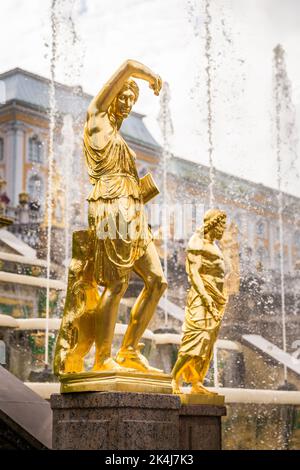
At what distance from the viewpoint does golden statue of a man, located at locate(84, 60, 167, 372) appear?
571 centimetres

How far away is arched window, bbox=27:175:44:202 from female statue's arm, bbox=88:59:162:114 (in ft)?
67.2

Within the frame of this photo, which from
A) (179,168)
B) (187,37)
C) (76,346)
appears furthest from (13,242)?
(76,346)

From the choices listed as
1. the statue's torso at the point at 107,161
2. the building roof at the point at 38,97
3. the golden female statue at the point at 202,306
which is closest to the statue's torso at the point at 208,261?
A: the golden female statue at the point at 202,306

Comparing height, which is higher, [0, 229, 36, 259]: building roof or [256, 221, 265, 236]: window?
[256, 221, 265, 236]: window

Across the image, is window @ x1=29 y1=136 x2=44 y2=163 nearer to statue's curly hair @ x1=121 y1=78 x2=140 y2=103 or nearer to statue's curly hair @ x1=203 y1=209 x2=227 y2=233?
statue's curly hair @ x1=203 y1=209 x2=227 y2=233

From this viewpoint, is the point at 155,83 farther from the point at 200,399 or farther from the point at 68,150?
the point at 68,150

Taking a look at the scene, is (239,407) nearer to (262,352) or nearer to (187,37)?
(262,352)

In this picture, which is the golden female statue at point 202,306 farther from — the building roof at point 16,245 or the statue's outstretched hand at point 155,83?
the building roof at point 16,245

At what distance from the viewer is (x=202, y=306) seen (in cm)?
687

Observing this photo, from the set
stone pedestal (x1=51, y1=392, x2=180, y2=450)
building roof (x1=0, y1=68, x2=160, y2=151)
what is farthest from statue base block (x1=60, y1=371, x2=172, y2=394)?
building roof (x1=0, y1=68, x2=160, y2=151)

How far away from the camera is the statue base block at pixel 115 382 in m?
5.43

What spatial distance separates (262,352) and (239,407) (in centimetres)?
287

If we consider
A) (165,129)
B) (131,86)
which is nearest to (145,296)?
(131,86)
